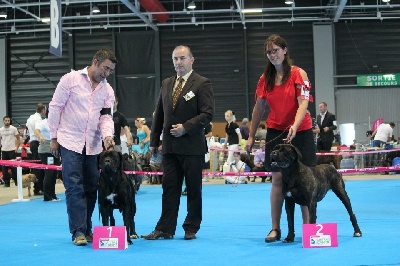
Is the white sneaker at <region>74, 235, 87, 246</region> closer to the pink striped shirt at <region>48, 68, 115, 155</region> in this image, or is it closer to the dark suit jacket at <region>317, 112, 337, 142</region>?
the pink striped shirt at <region>48, 68, 115, 155</region>

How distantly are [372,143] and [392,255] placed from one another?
13174 mm

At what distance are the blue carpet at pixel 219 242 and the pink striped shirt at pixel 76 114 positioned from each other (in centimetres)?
76

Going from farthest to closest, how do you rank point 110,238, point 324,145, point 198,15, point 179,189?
point 198,15 < point 324,145 < point 179,189 < point 110,238

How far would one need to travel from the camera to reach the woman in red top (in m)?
4.27

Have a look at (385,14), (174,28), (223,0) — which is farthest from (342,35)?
(174,28)

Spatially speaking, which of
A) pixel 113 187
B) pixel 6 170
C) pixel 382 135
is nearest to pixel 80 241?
pixel 113 187

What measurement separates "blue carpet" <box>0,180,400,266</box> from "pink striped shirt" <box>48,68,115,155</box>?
0.76m

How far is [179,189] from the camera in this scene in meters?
4.69

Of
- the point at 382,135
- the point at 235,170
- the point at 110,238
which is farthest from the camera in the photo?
the point at 382,135

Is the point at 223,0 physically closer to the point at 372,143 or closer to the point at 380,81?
the point at 380,81

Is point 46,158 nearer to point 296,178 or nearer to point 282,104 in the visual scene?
point 282,104

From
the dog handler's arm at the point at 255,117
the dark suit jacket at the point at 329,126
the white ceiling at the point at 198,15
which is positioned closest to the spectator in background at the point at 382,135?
the dark suit jacket at the point at 329,126

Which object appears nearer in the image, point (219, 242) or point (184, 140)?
point (219, 242)

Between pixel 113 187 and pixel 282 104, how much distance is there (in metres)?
1.32
